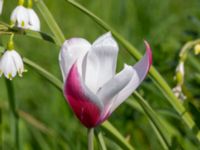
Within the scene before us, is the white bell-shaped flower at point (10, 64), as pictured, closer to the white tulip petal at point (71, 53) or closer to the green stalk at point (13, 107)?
the white tulip petal at point (71, 53)

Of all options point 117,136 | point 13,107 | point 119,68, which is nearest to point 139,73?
point 117,136

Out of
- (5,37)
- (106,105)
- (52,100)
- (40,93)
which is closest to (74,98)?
(106,105)

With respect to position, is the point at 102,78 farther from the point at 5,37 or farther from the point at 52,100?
the point at 52,100

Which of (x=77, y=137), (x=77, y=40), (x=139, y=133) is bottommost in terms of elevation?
(x=139, y=133)

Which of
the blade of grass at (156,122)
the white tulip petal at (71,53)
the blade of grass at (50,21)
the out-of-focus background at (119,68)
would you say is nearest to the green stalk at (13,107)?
the out-of-focus background at (119,68)

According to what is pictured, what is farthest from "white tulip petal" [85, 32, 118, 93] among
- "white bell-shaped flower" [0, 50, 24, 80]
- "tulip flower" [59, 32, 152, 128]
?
"white bell-shaped flower" [0, 50, 24, 80]

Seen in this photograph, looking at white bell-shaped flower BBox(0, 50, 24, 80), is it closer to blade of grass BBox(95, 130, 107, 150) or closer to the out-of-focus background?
blade of grass BBox(95, 130, 107, 150)

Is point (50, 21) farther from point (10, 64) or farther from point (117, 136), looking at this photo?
point (117, 136)
